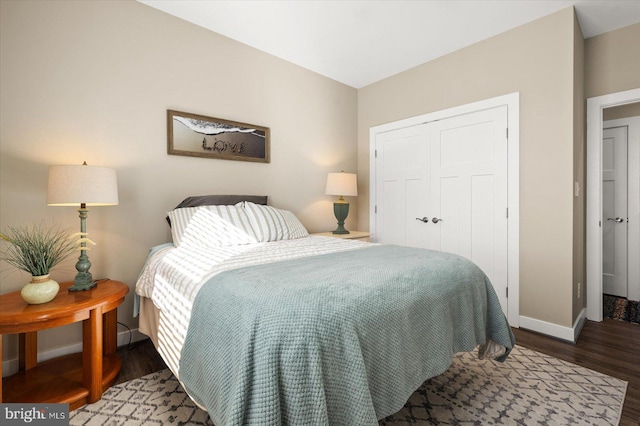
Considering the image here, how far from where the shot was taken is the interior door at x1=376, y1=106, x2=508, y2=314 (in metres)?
2.86

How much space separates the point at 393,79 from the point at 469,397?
3.31 metres

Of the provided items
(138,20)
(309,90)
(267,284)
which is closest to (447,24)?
(309,90)

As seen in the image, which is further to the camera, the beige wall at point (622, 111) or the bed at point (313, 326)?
the beige wall at point (622, 111)

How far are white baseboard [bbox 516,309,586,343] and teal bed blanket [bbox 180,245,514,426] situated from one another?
146 cm

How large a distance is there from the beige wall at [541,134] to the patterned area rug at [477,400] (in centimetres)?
73

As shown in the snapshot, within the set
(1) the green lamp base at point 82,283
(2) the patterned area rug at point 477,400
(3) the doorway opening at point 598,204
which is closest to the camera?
(2) the patterned area rug at point 477,400

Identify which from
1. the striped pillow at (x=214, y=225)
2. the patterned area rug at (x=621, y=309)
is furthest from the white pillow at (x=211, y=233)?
the patterned area rug at (x=621, y=309)

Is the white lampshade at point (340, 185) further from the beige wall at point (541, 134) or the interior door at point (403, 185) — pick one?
the beige wall at point (541, 134)

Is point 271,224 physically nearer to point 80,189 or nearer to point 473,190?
point 80,189

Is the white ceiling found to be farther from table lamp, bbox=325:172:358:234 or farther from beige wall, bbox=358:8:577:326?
table lamp, bbox=325:172:358:234

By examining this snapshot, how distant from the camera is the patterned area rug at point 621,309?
9.48 ft

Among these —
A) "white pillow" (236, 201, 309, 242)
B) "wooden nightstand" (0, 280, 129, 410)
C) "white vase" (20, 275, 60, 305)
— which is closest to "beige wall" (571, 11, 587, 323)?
"white pillow" (236, 201, 309, 242)

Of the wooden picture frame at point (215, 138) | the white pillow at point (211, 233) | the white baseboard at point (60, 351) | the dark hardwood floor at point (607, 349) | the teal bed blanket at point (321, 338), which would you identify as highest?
the wooden picture frame at point (215, 138)

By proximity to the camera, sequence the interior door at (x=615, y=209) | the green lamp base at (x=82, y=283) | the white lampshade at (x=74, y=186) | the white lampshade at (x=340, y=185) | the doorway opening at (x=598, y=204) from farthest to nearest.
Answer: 1. the white lampshade at (x=340, y=185)
2. the interior door at (x=615, y=209)
3. the doorway opening at (x=598, y=204)
4. the green lamp base at (x=82, y=283)
5. the white lampshade at (x=74, y=186)
